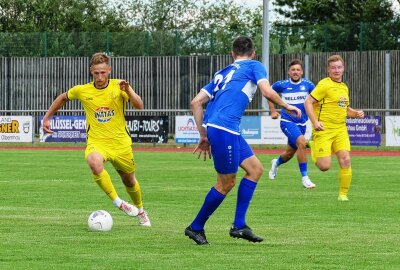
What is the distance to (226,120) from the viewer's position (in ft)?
36.7

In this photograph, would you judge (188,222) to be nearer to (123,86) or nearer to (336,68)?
(123,86)

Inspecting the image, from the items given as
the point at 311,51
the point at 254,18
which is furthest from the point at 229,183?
the point at 254,18

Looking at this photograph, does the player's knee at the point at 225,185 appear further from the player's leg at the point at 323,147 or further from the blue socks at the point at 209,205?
the player's leg at the point at 323,147

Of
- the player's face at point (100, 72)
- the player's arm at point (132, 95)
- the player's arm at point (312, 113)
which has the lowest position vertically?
the player's arm at point (312, 113)

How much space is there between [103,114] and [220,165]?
2700 millimetres

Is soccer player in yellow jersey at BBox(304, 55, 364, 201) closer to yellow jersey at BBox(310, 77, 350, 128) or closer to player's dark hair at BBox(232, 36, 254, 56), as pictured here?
yellow jersey at BBox(310, 77, 350, 128)

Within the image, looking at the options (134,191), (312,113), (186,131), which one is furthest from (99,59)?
(186,131)

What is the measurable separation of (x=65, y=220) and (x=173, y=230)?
184 cm

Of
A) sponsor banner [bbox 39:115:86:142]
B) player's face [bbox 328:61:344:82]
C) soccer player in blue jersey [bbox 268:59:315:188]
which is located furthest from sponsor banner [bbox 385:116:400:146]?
player's face [bbox 328:61:344:82]

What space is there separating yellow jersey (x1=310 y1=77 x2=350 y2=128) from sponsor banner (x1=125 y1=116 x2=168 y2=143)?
72.6 feet

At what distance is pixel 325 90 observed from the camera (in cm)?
1758

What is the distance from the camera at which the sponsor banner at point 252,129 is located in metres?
37.8

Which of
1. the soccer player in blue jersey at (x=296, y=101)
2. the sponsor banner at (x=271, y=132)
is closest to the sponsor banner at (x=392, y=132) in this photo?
the sponsor banner at (x=271, y=132)

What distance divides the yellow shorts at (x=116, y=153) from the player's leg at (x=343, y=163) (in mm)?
4912
